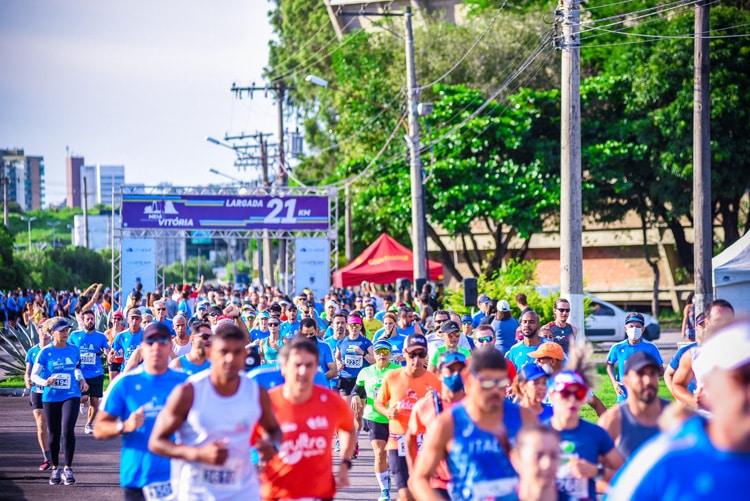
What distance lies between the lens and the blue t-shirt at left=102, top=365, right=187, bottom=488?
7559 mm

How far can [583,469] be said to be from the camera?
628 cm

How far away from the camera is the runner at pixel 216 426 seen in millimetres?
6508

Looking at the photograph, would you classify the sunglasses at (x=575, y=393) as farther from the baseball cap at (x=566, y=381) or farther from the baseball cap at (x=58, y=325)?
the baseball cap at (x=58, y=325)

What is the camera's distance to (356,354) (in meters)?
14.6

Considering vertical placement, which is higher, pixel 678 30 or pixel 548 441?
pixel 678 30

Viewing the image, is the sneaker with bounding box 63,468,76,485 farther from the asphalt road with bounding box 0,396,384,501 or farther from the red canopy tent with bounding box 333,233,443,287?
the red canopy tent with bounding box 333,233,443,287

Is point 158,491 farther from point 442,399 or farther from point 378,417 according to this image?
point 378,417

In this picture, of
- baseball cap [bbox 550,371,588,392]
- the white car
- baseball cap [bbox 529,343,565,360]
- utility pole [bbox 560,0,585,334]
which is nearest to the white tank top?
baseball cap [bbox 550,371,588,392]

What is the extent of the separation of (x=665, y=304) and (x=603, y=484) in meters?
41.4

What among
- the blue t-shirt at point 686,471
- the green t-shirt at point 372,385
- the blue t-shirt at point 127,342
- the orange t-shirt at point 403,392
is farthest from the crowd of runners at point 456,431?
the blue t-shirt at point 127,342

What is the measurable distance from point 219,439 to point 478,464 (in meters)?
1.47

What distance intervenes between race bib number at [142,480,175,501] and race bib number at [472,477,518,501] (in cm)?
232

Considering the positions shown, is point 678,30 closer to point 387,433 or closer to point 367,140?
point 367,140

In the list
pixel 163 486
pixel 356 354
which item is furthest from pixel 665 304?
pixel 163 486
